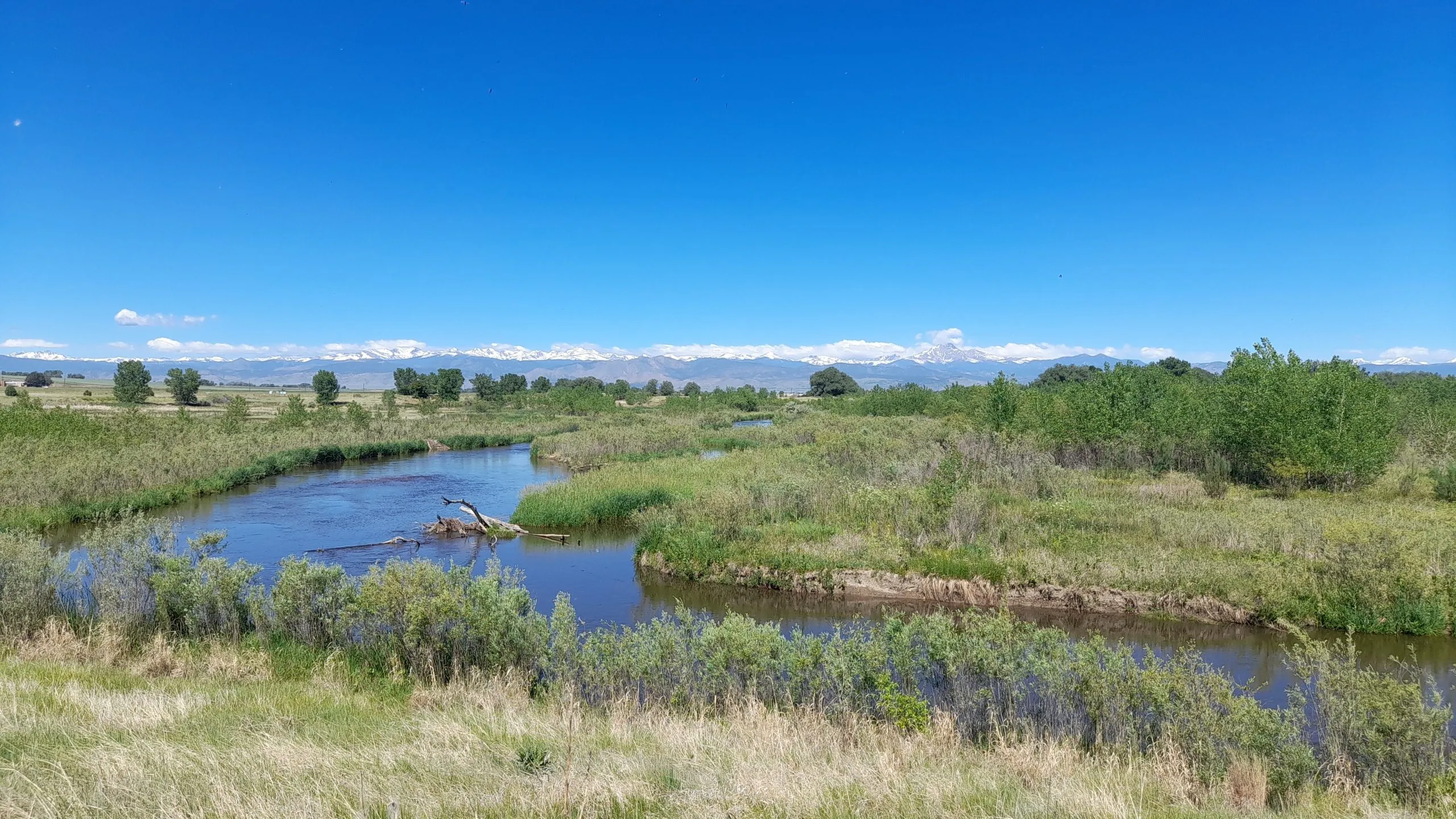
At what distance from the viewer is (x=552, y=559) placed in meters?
22.7

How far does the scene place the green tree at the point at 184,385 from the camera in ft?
294

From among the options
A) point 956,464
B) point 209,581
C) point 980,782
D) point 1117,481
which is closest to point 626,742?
point 980,782

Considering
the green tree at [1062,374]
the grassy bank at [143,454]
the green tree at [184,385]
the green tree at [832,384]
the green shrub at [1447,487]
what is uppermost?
the green tree at [1062,374]

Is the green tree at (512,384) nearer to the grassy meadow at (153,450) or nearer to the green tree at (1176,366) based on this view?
the grassy meadow at (153,450)

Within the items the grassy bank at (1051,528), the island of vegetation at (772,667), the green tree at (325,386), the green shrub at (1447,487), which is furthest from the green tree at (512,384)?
the green shrub at (1447,487)

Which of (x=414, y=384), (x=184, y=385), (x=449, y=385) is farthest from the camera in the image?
(x=414, y=384)

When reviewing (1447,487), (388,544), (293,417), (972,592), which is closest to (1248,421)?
(1447,487)

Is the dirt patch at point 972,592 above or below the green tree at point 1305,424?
below

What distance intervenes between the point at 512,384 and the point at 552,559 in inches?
4200

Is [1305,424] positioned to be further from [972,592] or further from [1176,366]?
[1176,366]

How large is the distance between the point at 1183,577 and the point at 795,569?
943cm

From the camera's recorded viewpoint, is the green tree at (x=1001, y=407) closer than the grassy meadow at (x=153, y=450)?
No

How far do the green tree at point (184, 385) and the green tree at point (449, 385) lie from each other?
30.7 meters

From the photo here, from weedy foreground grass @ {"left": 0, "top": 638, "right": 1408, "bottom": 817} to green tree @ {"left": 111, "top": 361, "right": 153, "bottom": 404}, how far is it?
285 ft
